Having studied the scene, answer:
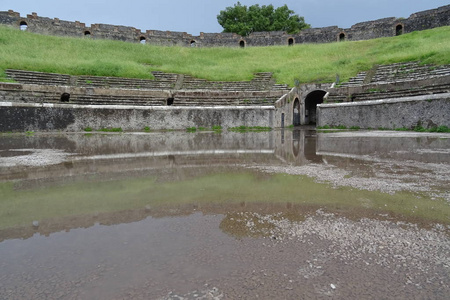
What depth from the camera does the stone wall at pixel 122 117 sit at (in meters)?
13.1

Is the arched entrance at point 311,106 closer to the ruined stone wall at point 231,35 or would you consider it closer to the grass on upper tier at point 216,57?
the grass on upper tier at point 216,57

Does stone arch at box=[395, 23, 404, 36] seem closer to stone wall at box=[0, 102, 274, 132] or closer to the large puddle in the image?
stone wall at box=[0, 102, 274, 132]

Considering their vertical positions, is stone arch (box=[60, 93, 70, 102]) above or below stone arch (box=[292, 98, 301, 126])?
above

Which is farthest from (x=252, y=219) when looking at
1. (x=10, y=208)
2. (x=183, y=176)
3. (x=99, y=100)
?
(x=99, y=100)

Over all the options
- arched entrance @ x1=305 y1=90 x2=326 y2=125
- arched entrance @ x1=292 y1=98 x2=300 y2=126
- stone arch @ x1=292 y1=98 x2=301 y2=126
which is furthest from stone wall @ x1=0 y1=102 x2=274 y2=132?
arched entrance @ x1=305 y1=90 x2=326 y2=125

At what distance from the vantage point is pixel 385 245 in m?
2.16

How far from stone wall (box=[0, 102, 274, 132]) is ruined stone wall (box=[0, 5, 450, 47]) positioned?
85.0ft

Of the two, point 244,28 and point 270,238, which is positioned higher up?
point 244,28

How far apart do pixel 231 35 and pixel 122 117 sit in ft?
105

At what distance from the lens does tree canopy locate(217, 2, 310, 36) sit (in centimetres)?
5262

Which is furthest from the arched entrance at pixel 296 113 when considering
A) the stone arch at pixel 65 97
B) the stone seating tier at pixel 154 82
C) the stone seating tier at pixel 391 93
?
the stone arch at pixel 65 97

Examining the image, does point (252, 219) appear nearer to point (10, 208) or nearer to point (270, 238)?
point (270, 238)

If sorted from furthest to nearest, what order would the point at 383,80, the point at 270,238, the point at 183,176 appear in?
the point at 383,80 < the point at 183,176 < the point at 270,238

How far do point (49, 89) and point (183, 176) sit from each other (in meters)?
14.0
